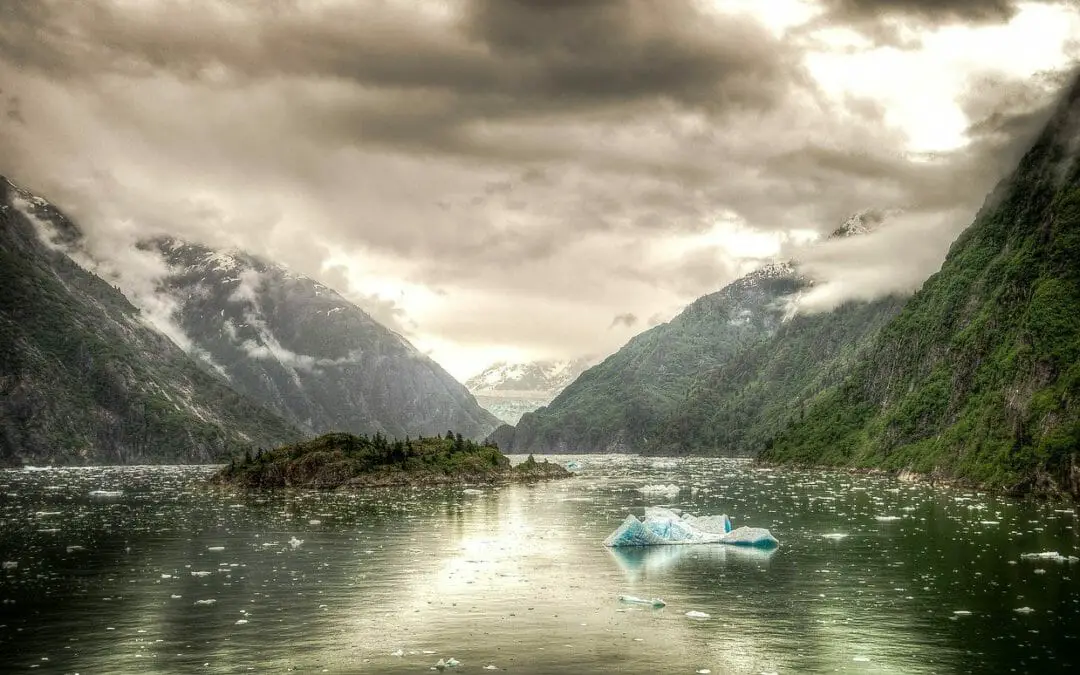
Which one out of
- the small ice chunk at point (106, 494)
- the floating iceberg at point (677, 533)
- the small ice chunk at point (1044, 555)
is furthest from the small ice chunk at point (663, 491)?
the small ice chunk at point (106, 494)

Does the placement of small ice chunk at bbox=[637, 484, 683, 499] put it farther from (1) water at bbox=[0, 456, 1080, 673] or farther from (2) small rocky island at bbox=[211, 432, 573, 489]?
(2) small rocky island at bbox=[211, 432, 573, 489]

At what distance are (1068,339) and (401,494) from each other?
10616 cm

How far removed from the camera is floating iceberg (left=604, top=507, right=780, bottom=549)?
211 feet

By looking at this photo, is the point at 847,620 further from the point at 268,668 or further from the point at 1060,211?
the point at 1060,211

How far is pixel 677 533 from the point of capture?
6712cm

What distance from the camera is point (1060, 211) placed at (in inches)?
6378

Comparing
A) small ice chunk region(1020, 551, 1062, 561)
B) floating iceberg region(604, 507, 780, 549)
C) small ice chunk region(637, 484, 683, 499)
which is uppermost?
floating iceberg region(604, 507, 780, 549)

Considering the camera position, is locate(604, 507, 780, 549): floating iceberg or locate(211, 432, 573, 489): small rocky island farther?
locate(211, 432, 573, 489): small rocky island

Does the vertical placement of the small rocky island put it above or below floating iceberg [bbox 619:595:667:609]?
above

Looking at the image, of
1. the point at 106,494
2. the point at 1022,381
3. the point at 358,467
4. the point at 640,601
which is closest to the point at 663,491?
the point at 358,467

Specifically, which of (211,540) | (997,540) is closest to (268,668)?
(211,540)

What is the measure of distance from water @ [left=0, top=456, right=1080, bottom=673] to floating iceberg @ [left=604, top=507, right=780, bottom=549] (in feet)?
7.58

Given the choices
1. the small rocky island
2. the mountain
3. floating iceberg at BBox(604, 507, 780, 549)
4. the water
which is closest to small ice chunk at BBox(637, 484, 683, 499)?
the water

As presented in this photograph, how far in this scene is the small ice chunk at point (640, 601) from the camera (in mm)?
42250
